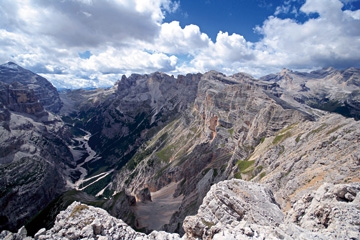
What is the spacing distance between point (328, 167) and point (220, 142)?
101 meters

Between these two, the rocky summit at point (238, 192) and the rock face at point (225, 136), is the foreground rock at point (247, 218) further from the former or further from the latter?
the rock face at point (225, 136)

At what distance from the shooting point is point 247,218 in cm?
3553

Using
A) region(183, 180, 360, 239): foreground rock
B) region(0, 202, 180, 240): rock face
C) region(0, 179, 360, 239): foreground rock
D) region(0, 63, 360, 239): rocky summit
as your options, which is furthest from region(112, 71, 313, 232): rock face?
region(0, 202, 180, 240): rock face

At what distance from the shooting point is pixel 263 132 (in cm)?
11962

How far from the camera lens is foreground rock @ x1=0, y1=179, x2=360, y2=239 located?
21.8 meters

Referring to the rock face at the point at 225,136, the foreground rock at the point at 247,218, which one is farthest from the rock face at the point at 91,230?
the rock face at the point at 225,136

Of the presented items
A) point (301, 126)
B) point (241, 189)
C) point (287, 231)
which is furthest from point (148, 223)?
point (287, 231)

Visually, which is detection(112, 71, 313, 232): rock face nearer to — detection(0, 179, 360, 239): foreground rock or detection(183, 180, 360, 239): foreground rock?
detection(183, 180, 360, 239): foreground rock

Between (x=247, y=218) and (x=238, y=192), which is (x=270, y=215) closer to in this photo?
(x=247, y=218)

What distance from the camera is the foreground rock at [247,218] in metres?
21.8

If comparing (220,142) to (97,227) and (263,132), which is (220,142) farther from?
(97,227)

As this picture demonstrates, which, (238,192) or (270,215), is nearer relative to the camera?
(270,215)

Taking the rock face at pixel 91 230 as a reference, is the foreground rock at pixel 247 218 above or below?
above

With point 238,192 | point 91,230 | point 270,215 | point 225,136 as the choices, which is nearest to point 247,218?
point 270,215
